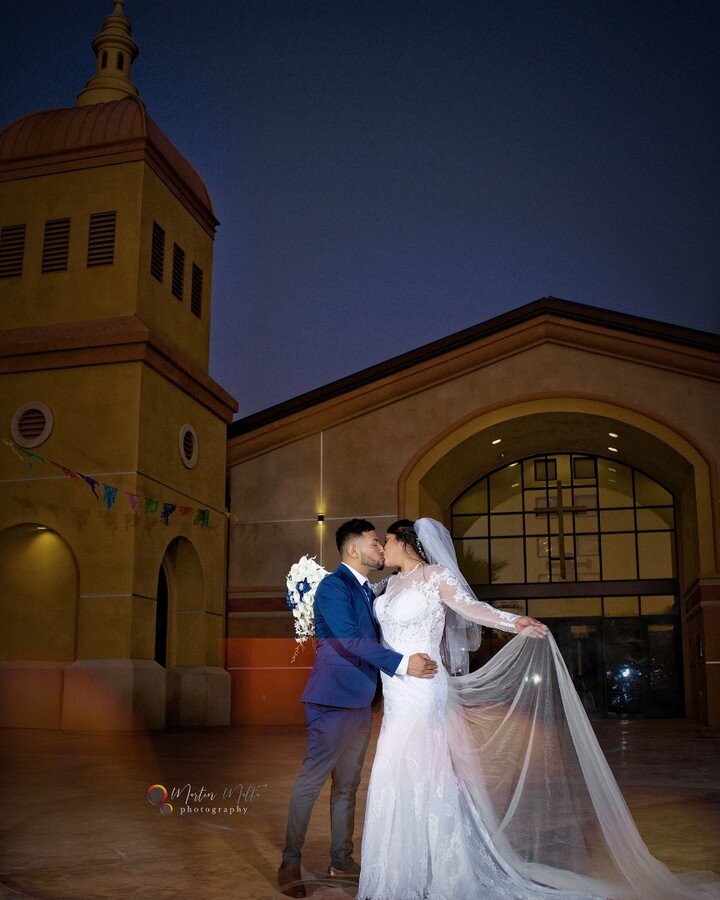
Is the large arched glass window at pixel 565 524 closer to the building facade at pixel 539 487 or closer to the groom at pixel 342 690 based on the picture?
the building facade at pixel 539 487

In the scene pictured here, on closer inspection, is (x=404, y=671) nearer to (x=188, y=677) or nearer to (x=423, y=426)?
(x=188, y=677)

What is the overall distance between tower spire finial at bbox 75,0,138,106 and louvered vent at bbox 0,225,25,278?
3.63 metres

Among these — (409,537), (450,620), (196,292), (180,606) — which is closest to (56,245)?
(196,292)

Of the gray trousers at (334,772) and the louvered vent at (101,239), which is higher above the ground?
the louvered vent at (101,239)

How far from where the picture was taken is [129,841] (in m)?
7.07

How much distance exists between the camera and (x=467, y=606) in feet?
19.0

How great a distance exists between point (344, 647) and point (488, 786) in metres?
1.45

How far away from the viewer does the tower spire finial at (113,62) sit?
72.4 feet

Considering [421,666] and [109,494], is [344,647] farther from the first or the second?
[109,494]

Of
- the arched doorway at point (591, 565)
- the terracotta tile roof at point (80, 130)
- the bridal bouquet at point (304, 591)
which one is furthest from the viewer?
the arched doorway at point (591, 565)

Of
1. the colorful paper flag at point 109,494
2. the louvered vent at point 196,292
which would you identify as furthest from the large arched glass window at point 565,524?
the colorful paper flag at point 109,494

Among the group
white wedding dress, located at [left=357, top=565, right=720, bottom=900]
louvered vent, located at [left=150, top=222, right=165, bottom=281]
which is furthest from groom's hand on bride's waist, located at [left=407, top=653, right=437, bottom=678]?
louvered vent, located at [left=150, top=222, right=165, bottom=281]

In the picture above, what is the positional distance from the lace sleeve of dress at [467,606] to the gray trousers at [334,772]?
0.89 metres

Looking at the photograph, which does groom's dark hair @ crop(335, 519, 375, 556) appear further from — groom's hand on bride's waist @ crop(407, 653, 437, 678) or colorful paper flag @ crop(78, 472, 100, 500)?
colorful paper flag @ crop(78, 472, 100, 500)
